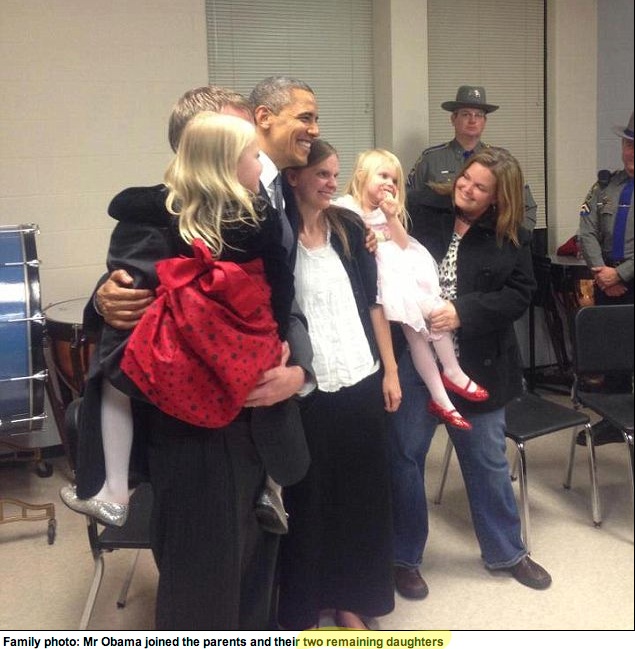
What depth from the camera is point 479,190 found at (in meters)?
0.87

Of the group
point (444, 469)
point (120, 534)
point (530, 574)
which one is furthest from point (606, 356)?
point (120, 534)

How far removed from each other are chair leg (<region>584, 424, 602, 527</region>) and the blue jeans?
16 cm

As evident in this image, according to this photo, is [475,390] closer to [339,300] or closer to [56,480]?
[339,300]

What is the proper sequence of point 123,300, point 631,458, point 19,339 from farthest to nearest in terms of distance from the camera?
1. point 19,339
2. point 123,300
3. point 631,458

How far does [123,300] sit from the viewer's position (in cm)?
85

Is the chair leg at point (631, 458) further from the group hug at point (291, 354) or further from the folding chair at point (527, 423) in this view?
the group hug at point (291, 354)

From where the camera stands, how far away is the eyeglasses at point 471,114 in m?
Answer: 0.76

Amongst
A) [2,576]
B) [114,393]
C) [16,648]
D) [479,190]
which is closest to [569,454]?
[479,190]

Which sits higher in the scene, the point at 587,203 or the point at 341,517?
the point at 587,203

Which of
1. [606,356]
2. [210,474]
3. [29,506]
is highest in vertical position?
[606,356]

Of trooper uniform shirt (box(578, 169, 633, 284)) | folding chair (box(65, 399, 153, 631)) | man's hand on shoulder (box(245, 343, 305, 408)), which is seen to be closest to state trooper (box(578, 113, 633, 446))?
trooper uniform shirt (box(578, 169, 633, 284))

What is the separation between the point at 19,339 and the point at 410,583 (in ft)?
3.54

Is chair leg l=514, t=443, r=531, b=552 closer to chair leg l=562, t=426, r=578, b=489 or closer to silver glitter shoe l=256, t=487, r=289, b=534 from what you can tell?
chair leg l=562, t=426, r=578, b=489

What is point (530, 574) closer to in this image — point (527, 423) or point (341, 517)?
point (527, 423)
